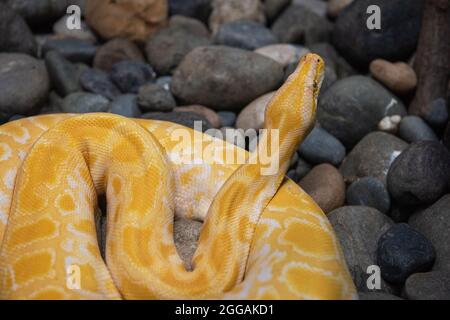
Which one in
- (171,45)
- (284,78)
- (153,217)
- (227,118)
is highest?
(171,45)

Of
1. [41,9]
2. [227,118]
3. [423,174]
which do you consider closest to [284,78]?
[227,118]

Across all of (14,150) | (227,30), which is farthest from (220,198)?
(227,30)

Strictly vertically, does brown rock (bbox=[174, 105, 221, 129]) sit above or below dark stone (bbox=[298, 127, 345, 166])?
above

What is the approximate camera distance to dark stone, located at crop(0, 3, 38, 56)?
5.61 metres

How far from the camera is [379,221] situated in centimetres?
397

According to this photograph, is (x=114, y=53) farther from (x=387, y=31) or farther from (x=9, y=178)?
(x=387, y=31)

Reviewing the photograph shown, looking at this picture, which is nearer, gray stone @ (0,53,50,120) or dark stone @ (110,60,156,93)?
gray stone @ (0,53,50,120)

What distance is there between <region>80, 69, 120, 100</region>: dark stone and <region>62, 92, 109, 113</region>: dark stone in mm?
152

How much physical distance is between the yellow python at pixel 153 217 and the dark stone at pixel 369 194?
3.49 ft

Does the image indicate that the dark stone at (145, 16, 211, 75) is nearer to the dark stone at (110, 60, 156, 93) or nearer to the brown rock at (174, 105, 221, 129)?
the dark stone at (110, 60, 156, 93)

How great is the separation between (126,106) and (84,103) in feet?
1.49

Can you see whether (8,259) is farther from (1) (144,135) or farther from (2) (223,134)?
(2) (223,134)

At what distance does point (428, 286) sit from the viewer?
3.19 meters

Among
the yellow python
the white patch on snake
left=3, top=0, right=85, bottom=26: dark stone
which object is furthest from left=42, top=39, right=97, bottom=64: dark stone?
the white patch on snake
